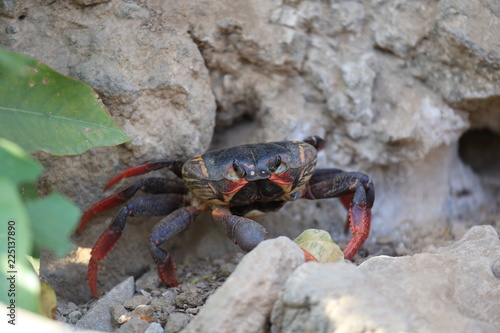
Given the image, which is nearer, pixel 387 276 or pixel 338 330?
pixel 338 330

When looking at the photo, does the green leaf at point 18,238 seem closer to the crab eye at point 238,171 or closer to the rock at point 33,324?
the rock at point 33,324

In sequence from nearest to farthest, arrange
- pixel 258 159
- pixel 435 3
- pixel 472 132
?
1. pixel 258 159
2. pixel 435 3
3. pixel 472 132

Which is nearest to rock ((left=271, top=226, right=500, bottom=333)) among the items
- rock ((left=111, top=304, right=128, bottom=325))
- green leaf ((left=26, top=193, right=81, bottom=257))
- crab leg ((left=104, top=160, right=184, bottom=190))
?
green leaf ((left=26, top=193, right=81, bottom=257))

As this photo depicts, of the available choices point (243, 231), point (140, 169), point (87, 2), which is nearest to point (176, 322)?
point (243, 231)

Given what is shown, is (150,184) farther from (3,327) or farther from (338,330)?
(338,330)

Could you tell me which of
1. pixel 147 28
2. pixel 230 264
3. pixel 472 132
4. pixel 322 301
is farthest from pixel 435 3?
pixel 322 301

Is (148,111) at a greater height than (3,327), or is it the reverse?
(3,327)
